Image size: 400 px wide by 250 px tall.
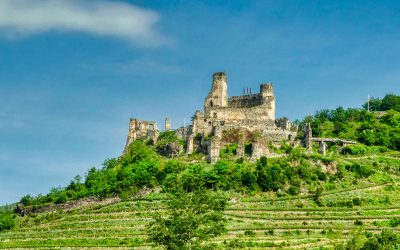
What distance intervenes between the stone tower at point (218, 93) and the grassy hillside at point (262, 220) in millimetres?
23394

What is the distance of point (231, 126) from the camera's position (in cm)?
10181

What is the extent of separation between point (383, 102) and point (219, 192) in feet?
169

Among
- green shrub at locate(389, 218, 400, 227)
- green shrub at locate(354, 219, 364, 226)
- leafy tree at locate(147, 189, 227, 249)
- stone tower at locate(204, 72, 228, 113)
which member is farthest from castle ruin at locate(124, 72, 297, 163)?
leafy tree at locate(147, 189, 227, 249)

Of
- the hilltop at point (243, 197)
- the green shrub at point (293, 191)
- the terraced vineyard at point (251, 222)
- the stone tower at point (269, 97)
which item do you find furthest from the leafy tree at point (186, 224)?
the stone tower at point (269, 97)

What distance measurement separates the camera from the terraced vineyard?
7638 cm

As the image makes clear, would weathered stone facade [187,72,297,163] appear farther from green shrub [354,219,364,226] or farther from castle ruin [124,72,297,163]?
green shrub [354,219,364,226]

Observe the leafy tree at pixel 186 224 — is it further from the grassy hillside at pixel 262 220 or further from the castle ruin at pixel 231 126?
the castle ruin at pixel 231 126

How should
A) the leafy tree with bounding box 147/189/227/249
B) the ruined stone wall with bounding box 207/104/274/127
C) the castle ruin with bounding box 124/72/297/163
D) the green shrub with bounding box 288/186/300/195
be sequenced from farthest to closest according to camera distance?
the ruined stone wall with bounding box 207/104/274/127 → the castle ruin with bounding box 124/72/297/163 → the green shrub with bounding box 288/186/300/195 → the leafy tree with bounding box 147/189/227/249

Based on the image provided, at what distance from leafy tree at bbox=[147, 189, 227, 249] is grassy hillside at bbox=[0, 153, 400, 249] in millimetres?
7487

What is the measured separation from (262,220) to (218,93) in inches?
1320

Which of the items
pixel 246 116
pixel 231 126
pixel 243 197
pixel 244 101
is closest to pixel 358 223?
pixel 243 197

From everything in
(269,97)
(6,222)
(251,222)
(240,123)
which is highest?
(269,97)

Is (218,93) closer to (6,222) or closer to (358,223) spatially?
(6,222)

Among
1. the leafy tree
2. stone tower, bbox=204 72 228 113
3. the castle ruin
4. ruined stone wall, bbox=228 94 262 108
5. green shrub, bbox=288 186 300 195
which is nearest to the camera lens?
the leafy tree
